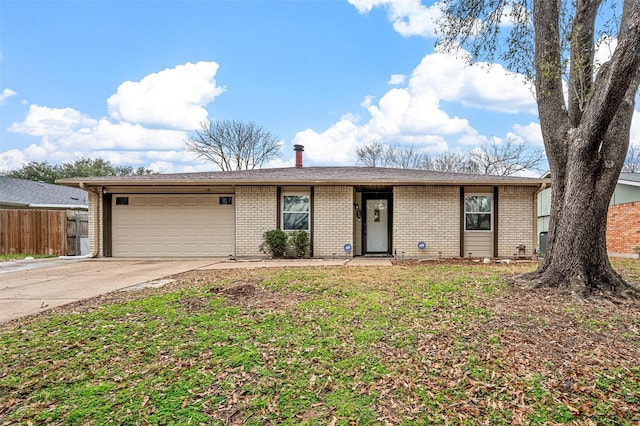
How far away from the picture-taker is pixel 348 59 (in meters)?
13.7

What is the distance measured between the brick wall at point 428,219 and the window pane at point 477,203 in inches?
13.5

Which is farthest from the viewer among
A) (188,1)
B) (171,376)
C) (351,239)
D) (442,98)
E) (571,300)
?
(442,98)

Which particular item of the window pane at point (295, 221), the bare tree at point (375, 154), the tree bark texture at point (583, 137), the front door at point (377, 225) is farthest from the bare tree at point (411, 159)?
the tree bark texture at point (583, 137)

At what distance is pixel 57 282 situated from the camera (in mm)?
6359

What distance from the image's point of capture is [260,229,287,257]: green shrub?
1017 centimetres

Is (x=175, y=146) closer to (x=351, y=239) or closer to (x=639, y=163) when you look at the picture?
(x=351, y=239)

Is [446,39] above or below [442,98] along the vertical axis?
below

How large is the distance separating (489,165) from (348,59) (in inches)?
756

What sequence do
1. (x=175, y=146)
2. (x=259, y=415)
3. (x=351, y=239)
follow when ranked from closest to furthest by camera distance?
(x=259, y=415) < (x=351, y=239) < (x=175, y=146)

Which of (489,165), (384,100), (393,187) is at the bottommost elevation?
(393,187)

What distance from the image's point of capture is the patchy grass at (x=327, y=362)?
2.22 metres

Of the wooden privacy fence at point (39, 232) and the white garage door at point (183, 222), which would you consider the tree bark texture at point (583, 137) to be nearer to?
the white garage door at point (183, 222)

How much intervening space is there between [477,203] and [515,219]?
120 cm

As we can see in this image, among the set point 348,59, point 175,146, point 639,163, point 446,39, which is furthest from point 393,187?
point 639,163
